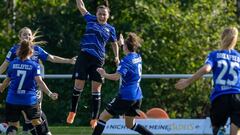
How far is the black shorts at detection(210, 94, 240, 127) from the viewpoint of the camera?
11438 millimetres

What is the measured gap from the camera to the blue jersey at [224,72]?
11.4 m

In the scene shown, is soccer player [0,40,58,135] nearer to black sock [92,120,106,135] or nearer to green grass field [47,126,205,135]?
black sock [92,120,106,135]

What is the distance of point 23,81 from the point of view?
12.6 metres

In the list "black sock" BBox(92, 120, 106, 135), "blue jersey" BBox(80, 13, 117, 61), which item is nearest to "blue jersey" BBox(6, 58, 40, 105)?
"black sock" BBox(92, 120, 106, 135)

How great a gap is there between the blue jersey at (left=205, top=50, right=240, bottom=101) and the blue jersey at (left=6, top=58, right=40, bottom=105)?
2792 mm

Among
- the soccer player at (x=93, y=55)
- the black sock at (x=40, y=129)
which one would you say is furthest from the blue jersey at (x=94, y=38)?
the black sock at (x=40, y=129)

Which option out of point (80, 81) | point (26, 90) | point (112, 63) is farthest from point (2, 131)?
point (112, 63)

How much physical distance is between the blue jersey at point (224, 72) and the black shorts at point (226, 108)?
73 mm

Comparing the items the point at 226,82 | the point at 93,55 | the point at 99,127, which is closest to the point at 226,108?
the point at 226,82

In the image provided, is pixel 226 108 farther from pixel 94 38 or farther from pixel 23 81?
pixel 94 38

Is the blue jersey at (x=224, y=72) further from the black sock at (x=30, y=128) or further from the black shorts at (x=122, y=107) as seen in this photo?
the black sock at (x=30, y=128)

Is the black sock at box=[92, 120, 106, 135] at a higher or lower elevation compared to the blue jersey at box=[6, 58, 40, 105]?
lower

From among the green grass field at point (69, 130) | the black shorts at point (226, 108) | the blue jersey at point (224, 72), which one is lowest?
the green grass field at point (69, 130)

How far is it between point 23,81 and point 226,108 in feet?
10.3
